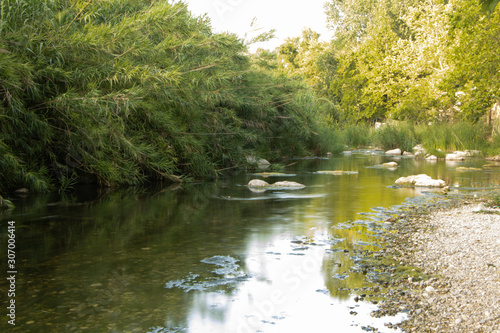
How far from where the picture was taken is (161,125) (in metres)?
9.66

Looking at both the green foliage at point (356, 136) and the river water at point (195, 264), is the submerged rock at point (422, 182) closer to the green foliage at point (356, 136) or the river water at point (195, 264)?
A: the river water at point (195, 264)

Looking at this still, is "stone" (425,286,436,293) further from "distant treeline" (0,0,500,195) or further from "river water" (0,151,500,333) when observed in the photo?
"distant treeline" (0,0,500,195)

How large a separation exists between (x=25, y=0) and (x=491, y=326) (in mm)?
7452

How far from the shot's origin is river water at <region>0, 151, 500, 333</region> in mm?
3115

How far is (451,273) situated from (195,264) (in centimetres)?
208

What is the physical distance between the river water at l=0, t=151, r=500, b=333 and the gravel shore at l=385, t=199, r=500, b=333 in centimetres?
19

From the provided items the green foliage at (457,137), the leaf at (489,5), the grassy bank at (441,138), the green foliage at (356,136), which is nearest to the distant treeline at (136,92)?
the leaf at (489,5)

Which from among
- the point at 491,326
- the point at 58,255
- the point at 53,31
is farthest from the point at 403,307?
the point at 53,31

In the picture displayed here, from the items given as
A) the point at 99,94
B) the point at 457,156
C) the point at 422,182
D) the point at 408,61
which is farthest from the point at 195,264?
the point at 408,61

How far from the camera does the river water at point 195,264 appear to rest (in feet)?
10.2

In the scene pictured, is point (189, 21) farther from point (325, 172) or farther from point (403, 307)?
point (403, 307)

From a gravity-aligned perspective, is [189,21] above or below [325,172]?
above

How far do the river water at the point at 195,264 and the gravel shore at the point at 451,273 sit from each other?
19 centimetres

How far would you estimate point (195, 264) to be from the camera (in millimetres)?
4336
